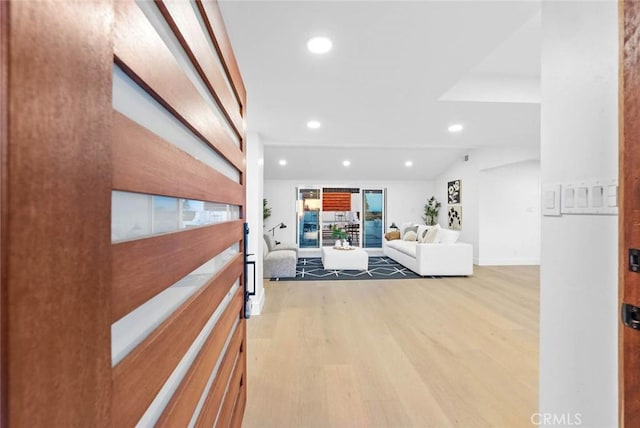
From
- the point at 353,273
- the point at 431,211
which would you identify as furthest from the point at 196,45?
the point at 431,211

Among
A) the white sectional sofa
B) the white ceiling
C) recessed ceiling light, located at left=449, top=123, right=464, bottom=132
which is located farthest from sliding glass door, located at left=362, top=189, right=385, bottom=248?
recessed ceiling light, located at left=449, top=123, right=464, bottom=132

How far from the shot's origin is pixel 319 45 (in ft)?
5.79

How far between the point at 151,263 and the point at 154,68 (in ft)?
1.13

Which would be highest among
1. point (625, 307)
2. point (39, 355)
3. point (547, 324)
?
point (39, 355)

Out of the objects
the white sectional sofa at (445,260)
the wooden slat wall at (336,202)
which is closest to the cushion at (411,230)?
the white sectional sofa at (445,260)

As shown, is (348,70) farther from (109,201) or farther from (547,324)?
(109,201)

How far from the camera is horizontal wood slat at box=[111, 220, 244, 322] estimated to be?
1.34ft

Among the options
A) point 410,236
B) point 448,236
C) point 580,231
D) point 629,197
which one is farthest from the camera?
point 410,236

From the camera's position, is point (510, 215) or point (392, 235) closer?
point (510, 215)

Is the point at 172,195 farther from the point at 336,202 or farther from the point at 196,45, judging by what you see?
the point at 336,202

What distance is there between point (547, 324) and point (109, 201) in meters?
1.56

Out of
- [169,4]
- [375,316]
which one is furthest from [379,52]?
[375,316]

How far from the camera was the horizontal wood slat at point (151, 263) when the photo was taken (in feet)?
1.34

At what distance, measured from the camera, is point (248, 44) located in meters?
1.75
